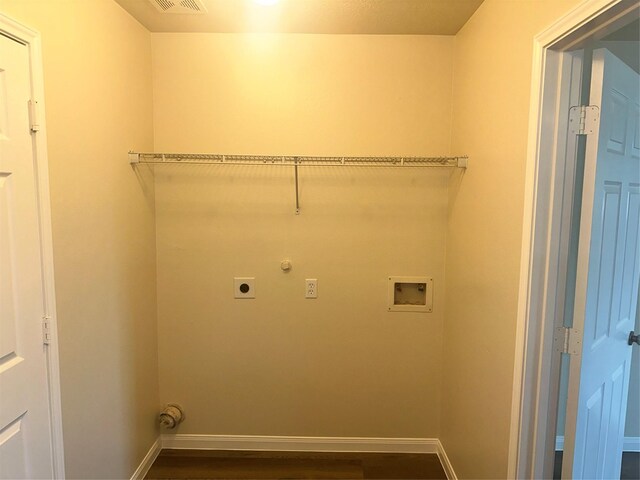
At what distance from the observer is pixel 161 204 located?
2111 millimetres

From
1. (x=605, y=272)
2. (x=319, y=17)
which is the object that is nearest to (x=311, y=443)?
(x=605, y=272)

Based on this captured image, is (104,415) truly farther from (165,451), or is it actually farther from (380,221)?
(380,221)

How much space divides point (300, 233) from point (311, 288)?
0.34 meters

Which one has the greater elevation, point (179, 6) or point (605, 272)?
point (179, 6)

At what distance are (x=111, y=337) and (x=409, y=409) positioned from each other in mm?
1758

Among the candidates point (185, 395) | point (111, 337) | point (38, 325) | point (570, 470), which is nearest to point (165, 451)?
point (185, 395)

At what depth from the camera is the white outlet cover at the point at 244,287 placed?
216cm

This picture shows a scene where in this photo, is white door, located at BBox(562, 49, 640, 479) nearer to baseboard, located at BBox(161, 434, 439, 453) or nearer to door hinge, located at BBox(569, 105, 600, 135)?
door hinge, located at BBox(569, 105, 600, 135)

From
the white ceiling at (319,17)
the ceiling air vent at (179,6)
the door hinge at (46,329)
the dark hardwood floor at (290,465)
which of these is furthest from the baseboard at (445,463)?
the ceiling air vent at (179,6)

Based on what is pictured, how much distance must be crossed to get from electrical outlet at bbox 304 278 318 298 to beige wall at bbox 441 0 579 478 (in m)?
0.79

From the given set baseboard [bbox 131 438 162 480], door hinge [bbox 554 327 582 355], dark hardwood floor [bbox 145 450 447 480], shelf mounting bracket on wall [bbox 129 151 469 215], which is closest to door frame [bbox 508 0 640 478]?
door hinge [bbox 554 327 582 355]

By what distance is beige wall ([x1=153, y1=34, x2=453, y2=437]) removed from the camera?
2.03 metres

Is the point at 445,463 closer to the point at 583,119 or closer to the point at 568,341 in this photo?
the point at 568,341

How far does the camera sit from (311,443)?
227 cm
